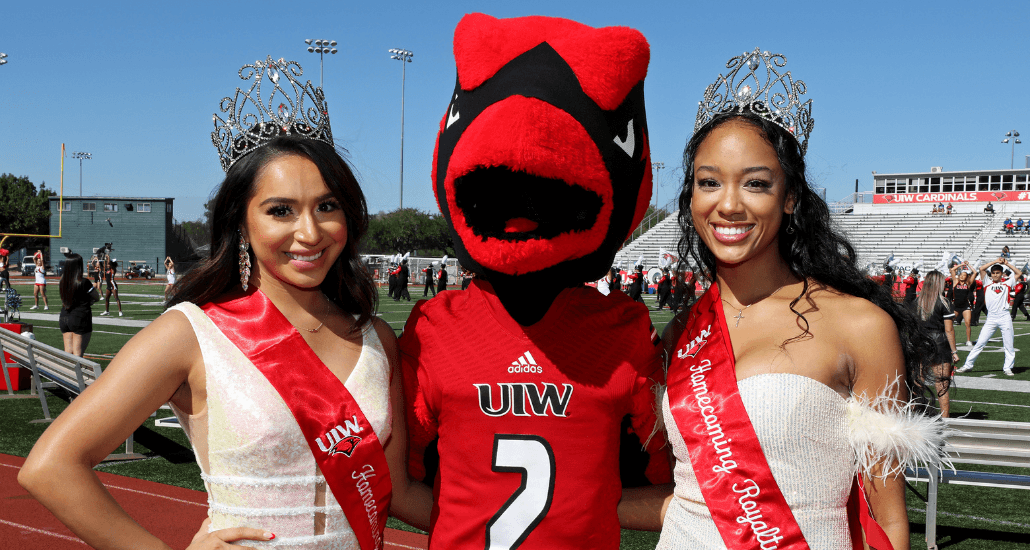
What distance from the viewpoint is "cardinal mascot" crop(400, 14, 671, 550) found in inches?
76.4

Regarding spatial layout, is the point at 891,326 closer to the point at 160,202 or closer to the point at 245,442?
the point at 245,442

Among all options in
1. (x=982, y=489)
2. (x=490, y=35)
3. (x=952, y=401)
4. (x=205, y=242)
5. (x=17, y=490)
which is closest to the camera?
(x=490, y=35)

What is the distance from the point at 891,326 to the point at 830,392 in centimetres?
26

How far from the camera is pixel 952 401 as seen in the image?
9586 millimetres

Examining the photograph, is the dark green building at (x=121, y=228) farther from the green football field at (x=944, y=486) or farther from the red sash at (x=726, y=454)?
the red sash at (x=726, y=454)

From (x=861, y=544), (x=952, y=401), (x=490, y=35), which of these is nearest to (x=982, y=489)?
(x=952, y=401)

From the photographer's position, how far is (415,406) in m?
2.16

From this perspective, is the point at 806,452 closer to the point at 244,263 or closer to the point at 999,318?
the point at 244,263

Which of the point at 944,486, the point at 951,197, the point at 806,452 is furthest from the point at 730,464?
the point at 951,197

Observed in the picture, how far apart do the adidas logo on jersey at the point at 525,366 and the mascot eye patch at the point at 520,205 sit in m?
0.33

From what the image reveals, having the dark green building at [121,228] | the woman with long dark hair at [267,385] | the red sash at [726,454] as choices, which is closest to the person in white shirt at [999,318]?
the red sash at [726,454]

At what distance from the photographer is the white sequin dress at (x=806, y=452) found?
1990 mm

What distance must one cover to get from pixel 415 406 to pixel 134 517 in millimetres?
3824

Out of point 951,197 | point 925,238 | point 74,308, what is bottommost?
point 74,308
